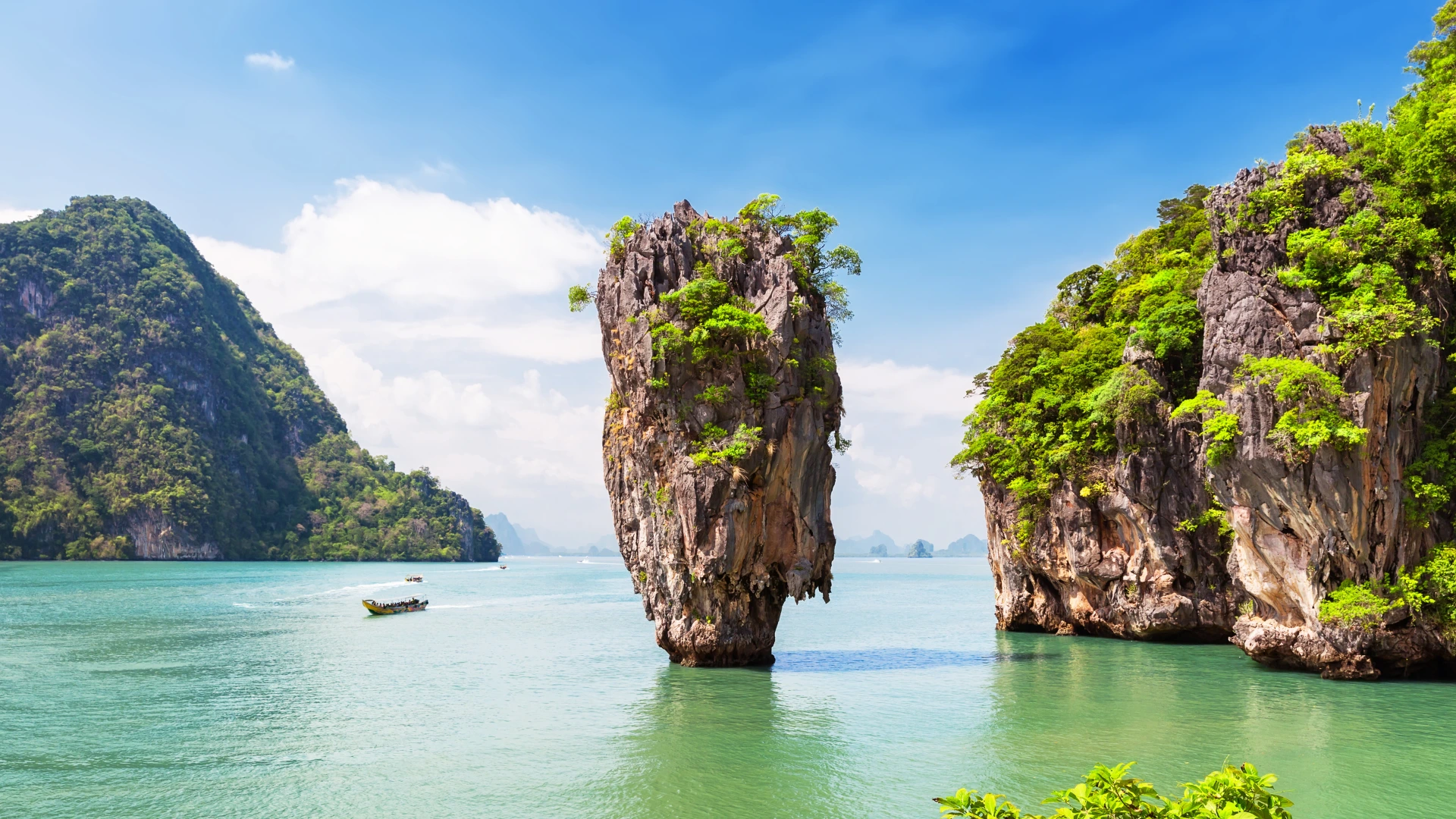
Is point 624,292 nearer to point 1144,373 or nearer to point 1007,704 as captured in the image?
point 1007,704

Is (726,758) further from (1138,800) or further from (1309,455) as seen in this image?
(1309,455)

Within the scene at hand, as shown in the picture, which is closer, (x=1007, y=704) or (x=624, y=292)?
(x=1007, y=704)

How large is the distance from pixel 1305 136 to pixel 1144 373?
29.9 ft

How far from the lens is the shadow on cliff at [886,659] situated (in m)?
28.6

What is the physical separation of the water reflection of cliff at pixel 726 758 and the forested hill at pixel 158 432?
123822 mm

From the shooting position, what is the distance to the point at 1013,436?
117 feet

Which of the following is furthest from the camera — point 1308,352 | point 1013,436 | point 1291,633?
point 1013,436

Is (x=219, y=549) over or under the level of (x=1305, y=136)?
under

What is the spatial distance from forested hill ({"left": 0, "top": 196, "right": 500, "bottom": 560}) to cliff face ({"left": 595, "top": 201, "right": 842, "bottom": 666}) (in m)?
119

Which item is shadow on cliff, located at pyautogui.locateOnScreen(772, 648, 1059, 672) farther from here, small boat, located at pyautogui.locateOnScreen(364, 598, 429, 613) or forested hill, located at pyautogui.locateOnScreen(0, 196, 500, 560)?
forested hill, located at pyautogui.locateOnScreen(0, 196, 500, 560)

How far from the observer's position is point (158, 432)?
127562 mm

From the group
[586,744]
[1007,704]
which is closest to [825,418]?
[1007,704]

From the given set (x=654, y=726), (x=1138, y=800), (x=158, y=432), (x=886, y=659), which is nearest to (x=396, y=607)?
(x=886, y=659)

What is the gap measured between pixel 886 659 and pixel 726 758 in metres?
15.0
